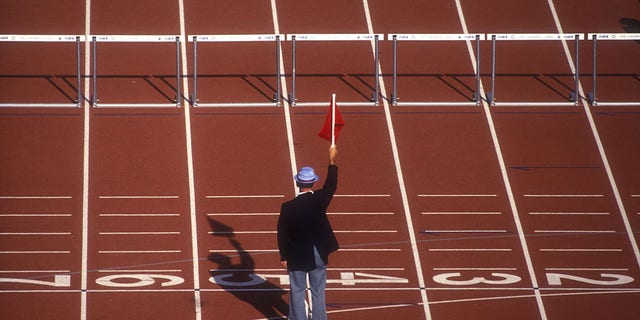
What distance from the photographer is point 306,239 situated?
1220 cm

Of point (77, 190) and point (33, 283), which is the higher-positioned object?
point (77, 190)

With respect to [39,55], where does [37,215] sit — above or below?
below

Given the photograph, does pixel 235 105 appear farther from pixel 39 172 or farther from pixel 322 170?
pixel 39 172

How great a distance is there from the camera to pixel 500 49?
20625 millimetres

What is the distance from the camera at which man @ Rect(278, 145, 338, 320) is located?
12.2 m

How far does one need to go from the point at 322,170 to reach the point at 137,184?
7.89 ft

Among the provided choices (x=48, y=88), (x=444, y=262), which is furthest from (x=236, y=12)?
(x=444, y=262)

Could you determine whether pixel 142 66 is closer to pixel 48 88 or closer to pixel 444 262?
pixel 48 88

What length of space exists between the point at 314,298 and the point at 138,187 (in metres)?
4.89

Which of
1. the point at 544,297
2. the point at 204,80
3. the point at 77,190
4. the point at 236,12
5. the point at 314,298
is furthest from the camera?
the point at 236,12

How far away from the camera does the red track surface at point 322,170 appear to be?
1422 cm

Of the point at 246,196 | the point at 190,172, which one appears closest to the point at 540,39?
the point at 246,196

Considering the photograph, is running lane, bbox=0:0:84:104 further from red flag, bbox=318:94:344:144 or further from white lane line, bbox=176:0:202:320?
red flag, bbox=318:94:344:144

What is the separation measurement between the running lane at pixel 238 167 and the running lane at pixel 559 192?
120 inches
